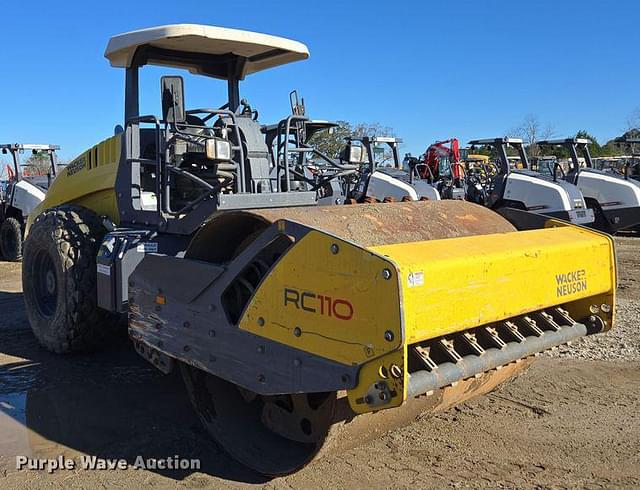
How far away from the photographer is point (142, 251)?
4277 mm

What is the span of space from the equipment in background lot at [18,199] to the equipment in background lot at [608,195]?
10.2 meters

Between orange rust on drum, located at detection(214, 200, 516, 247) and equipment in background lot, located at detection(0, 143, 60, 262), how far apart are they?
33.2 feet

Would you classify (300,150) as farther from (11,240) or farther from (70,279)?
(11,240)

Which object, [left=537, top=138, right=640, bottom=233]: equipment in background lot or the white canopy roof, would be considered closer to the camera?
the white canopy roof

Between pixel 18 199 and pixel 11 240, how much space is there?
0.82 metres

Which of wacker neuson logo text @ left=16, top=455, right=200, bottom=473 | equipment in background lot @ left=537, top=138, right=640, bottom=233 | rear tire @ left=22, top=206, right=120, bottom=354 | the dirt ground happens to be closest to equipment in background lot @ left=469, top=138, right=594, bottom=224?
equipment in background lot @ left=537, top=138, right=640, bottom=233

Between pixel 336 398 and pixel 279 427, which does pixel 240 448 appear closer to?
pixel 279 427

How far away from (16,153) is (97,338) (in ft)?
29.4

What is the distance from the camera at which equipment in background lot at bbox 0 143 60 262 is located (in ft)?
40.3

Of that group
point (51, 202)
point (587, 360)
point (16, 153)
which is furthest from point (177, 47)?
point (16, 153)

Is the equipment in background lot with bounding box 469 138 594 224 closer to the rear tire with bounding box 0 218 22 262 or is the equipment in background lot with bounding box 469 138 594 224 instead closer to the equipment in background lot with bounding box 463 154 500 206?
the equipment in background lot with bounding box 463 154 500 206

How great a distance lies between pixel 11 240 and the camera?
1257cm

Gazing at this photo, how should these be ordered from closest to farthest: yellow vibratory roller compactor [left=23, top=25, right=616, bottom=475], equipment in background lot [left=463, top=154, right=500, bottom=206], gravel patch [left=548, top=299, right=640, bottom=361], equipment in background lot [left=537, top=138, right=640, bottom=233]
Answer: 1. yellow vibratory roller compactor [left=23, top=25, right=616, bottom=475]
2. gravel patch [left=548, top=299, right=640, bottom=361]
3. equipment in background lot [left=537, top=138, right=640, bottom=233]
4. equipment in background lot [left=463, top=154, right=500, bottom=206]

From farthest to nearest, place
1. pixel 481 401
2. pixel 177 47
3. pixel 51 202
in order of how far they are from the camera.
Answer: pixel 51 202 < pixel 177 47 < pixel 481 401
